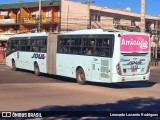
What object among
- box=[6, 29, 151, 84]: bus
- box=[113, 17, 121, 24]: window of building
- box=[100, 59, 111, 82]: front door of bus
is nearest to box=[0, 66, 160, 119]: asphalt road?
box=[100, 59, 111, 82]: front door of bus

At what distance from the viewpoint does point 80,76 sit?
70.4 feet

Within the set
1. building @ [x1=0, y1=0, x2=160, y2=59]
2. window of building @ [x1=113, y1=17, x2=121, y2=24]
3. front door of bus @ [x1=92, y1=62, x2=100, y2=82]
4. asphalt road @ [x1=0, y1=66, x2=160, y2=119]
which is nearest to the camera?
asphalt road @ [x1=0, y1=66, x2=160, y2=119]

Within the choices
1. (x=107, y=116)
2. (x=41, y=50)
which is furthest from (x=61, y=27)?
(x=107, y=116)

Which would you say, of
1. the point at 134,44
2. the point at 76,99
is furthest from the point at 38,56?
the point at 76,99

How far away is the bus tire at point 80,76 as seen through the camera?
2123cm

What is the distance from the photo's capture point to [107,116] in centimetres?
1152

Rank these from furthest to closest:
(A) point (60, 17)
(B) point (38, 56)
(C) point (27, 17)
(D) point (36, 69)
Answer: (C) point (27, 17)
(A) point (60, 17)
(D) point (36, 69)
(B) point (38, 56)

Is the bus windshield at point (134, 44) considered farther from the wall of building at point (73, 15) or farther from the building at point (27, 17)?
the building at point (27, 17)

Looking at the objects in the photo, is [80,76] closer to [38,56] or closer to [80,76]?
[80,76]

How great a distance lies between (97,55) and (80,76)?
1.84 m

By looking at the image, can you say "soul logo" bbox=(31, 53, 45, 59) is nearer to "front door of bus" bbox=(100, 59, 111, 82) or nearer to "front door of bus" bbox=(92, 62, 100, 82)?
"front door of bus" bbox=(92, 62, 100, 82)

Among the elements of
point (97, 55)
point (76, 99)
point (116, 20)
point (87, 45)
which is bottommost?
point (76, 99)

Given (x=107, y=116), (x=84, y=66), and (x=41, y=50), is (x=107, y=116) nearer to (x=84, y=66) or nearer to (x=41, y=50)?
(x=84, y=66)

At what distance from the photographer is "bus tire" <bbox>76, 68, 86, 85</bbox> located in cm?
2123
